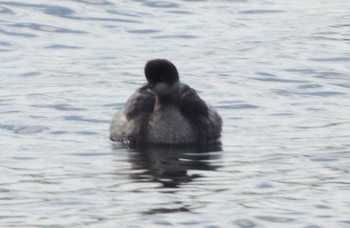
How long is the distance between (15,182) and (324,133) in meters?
4.84

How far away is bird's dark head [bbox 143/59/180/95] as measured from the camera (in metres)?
19.3

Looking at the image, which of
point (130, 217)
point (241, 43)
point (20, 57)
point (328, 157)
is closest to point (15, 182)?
point (130, 217)

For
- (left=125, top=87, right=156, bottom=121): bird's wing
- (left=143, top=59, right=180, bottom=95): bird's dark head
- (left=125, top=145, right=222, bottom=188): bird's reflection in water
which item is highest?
(left=143, top=59, right=180, bottom=95): bird's dark head

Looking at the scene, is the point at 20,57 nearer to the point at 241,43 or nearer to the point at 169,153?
the point at 241,43

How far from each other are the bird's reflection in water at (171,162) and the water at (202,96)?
0.03 m

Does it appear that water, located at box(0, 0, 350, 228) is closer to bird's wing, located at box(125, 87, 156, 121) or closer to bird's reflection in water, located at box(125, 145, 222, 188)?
bird's reflection in water, located at box(125, 145, 222, 188)

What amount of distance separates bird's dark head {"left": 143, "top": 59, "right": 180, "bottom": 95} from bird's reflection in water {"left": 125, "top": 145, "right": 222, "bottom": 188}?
0.77 meters

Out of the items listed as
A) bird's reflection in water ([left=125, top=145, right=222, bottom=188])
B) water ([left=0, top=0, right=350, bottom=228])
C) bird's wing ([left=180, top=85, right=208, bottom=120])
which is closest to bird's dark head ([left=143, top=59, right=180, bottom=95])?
bird's wing ([left=180, top=85, right=208, bottom=120])

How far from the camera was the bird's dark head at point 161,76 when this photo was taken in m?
19.3

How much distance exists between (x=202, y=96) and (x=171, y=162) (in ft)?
15.8

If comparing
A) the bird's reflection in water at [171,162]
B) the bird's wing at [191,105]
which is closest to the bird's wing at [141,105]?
the bird's wing at [191,105]

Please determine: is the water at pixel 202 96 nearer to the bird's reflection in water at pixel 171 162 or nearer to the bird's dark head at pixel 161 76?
the bird's reflection in water at pixel 171 162

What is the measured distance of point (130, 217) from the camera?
1450 cm

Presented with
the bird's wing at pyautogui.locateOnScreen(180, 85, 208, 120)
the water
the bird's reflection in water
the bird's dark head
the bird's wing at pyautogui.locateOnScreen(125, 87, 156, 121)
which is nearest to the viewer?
the water
